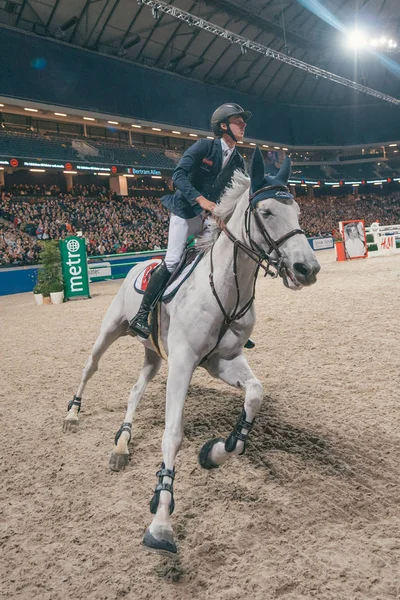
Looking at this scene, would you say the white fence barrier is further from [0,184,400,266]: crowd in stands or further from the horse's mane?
Result: the horse's mane

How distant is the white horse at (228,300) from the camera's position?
2471 mm

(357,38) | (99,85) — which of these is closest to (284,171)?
(99,85)

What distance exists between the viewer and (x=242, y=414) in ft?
9.27

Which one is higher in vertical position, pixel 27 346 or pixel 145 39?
pixel 145 39

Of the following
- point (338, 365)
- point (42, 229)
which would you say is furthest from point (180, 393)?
point (42, 229)

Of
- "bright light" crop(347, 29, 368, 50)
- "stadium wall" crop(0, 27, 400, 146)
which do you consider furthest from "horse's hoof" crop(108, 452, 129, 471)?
"bright light" crop(347, 29, 368, 50)

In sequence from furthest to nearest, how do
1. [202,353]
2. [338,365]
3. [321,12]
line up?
[321,12], [338,365], [202,353]

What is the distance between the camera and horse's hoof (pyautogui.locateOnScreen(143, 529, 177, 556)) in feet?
7.05

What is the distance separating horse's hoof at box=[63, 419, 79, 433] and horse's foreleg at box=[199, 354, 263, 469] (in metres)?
1.66

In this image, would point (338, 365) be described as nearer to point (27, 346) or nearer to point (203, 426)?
point (203, 426)

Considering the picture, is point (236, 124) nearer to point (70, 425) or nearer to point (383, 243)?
point (70, 425)

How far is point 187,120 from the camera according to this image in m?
39.4

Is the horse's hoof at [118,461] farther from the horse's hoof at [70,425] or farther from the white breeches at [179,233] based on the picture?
the white breeches at [179,233]

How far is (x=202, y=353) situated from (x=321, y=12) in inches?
1765
